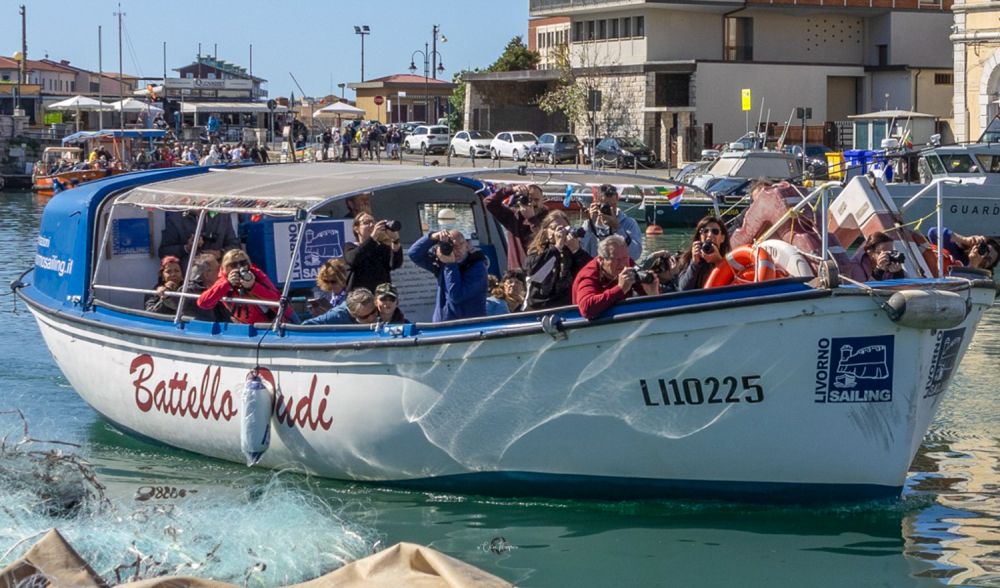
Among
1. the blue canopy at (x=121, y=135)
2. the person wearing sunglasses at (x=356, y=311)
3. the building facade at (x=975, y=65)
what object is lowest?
the person wearing sunglasses at (x=356, y=311)

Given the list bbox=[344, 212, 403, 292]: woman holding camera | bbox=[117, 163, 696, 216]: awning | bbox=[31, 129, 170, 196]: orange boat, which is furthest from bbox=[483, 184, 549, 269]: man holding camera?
bbox=[31, 129, 170, 196]: orange boat

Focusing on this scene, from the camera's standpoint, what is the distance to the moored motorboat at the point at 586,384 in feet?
30.5

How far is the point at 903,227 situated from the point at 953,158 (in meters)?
21.0

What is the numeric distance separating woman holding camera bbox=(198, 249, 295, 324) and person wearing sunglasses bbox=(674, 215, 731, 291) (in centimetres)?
310

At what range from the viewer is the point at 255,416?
1085 cm

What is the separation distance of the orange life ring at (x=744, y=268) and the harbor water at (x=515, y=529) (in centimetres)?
155

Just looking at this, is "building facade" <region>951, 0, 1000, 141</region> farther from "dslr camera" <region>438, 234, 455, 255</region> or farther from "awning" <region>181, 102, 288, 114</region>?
"dslr camera" <region>438, 234, 455, 255</region>

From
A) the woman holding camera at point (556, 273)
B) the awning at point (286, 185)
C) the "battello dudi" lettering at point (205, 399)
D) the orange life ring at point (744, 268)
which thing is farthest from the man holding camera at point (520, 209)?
the "battello dudi" lettering at point (205, 399)

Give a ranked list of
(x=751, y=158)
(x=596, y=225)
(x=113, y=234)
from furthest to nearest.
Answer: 1. (x=751, y=158)
2. (x=113, y=234)
3. (x=596, y=225)

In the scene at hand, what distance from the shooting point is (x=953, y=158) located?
101ft

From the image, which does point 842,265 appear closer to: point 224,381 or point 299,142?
point 224,381

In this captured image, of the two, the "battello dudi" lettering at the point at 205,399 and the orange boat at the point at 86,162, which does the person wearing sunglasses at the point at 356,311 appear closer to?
the "battello dudi" lettering at the point at 205,399

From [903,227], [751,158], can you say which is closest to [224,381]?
[903,227]

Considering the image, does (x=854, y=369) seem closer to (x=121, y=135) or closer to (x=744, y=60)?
(x=121, y=135)
